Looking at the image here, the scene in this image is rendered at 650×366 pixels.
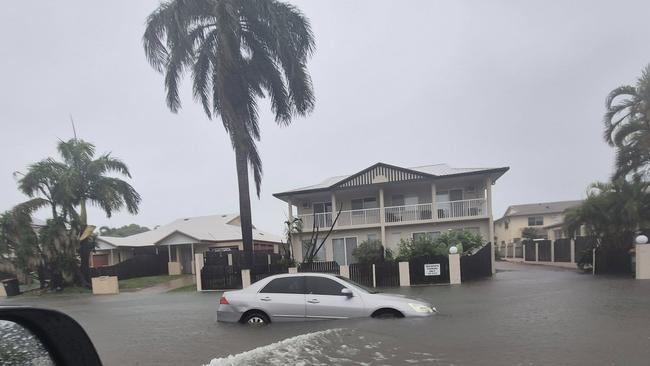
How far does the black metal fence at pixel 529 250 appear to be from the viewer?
35531 millimetres

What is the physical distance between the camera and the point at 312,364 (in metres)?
6.23

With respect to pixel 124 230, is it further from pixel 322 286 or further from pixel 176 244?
pixel 322 286

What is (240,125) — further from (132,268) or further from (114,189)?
(132,268)

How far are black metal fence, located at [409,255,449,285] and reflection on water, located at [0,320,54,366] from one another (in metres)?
19.3

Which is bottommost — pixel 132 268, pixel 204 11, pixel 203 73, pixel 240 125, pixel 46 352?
pixel 132 268

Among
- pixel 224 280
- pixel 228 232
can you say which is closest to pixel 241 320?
pixel 224 280

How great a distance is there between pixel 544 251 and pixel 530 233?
2002cm

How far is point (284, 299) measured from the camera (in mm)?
10070

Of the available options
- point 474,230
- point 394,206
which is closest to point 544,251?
point 474,230

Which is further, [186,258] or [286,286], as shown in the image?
[186,258]

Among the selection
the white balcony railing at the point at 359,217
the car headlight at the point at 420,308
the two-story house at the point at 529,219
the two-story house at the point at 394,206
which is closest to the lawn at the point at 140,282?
the two-story house at the point at 394,206

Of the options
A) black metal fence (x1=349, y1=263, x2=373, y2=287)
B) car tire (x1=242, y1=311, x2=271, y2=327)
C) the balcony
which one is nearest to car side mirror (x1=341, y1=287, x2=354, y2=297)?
car tire (x1=242, y1=311, x2=271, y2=327)

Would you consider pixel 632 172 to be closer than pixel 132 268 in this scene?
Yes

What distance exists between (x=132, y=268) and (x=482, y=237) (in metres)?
23.3
